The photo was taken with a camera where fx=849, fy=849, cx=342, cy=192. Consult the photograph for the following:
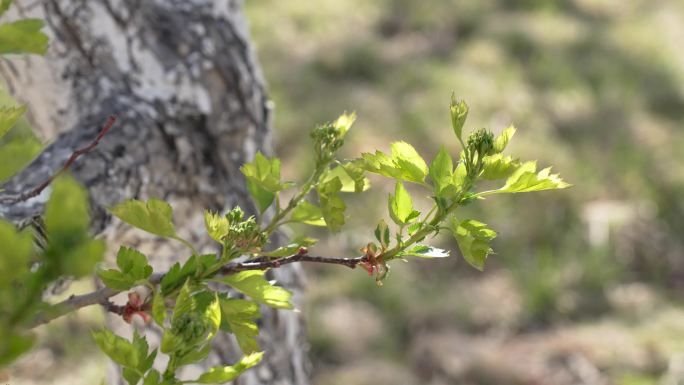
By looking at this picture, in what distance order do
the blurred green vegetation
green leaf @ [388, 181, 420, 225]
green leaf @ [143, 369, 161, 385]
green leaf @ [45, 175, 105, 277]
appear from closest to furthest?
green leaf @ [45, 175, 105, 277], green leaf @ [143, 369, 161, 385], green leaf @ [388, 181, 420, 225], the blurred green vegetation

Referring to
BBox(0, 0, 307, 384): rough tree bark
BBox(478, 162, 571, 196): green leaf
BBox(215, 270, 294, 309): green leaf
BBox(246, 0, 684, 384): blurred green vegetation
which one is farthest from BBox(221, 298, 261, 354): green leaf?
BBox(246, 0, 684, 384): blurred green vegetation

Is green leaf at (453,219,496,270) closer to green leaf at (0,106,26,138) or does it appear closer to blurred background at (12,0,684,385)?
green leaf at (0,106,26,138)

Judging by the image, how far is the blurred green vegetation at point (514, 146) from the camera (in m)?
3.43

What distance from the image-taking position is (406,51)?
507 cm

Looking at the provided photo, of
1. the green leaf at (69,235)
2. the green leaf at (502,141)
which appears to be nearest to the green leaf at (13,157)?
the green leaf at (69,235)

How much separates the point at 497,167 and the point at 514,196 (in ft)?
11.5

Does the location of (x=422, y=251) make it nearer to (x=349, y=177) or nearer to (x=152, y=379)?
(x=349, y=177)

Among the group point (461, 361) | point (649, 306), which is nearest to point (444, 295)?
point (461, 361)

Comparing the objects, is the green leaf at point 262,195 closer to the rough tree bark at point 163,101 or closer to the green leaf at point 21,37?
the green leaf at point 21,37

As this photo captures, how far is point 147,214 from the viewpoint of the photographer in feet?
2.21

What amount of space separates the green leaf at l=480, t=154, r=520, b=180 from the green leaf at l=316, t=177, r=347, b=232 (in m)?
0.14

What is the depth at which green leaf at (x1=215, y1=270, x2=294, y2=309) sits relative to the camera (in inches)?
26.1

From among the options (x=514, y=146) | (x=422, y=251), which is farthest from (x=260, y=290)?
(x=514, y=146)

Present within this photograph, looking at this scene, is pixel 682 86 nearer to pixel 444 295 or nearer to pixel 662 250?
pixel 662 250
